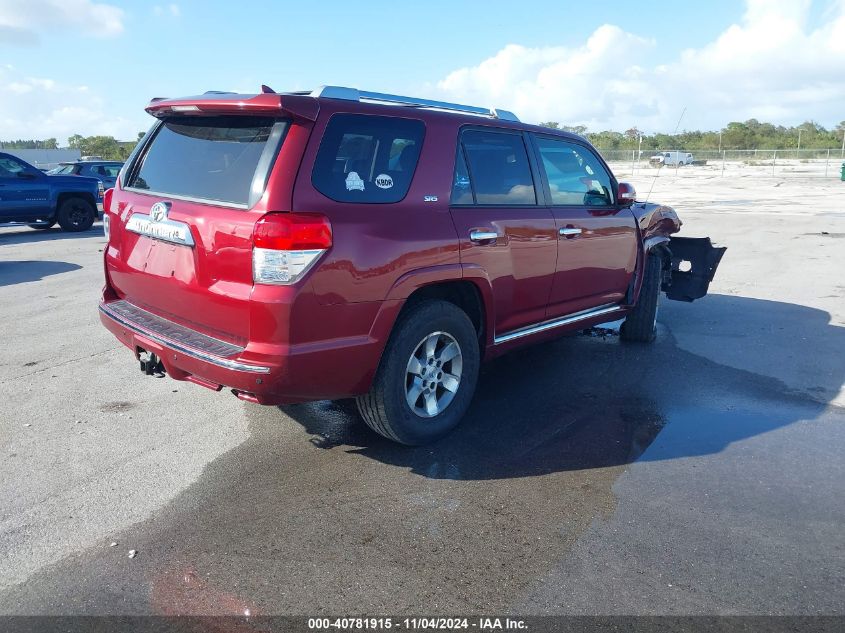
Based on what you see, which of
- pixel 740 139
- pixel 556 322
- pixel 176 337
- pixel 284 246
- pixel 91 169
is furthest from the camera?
pixel 740 139

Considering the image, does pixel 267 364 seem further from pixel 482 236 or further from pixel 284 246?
pixel 482 236

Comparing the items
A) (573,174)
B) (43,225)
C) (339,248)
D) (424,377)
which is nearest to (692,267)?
(573,174)

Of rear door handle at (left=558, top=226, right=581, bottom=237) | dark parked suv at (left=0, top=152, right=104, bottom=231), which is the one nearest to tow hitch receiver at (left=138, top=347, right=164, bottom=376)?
rear door handle at (left=558, top=226, right=581, bottom=237)

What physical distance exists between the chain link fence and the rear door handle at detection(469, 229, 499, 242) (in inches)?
1878

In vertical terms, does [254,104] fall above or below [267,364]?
above

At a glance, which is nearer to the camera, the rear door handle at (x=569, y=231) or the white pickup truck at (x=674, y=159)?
the rear door handle at (x=569, y=231)

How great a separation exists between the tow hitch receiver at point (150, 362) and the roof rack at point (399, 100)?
1.69m

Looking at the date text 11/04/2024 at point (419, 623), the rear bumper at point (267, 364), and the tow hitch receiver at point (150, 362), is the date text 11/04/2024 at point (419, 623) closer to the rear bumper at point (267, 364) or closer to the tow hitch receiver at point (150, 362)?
the rear bumper at point (267, 364)

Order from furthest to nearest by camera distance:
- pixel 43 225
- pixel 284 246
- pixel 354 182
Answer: pixel 43 225
pixel 354 182
pixel 284 246

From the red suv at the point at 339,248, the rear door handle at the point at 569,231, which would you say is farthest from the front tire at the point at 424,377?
the rear door handle at the point at 569,231

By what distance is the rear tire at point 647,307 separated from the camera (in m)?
6.32

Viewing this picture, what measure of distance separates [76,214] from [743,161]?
56178mm

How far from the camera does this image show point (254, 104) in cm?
341

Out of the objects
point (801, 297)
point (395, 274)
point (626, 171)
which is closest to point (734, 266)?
point (801, 297)
